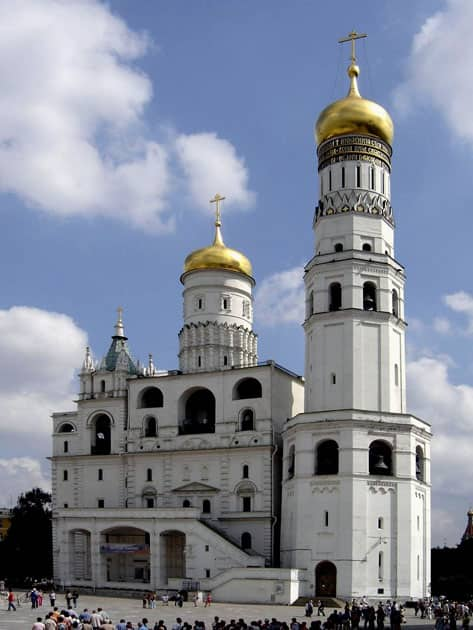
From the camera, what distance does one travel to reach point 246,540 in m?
53.1

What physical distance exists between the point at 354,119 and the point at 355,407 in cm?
1623

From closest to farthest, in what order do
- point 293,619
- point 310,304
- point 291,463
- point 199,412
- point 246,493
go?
point 293,619 < point 291,463 < point 310,304 < point 246,493 < point 199,412

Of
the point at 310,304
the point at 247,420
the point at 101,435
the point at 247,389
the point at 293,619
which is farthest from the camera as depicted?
the point at 101,435

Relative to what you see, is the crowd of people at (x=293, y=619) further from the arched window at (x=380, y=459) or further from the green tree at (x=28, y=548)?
the green tree at (x=28, y=548)

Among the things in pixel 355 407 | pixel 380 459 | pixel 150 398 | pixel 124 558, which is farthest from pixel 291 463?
pixel 124 558

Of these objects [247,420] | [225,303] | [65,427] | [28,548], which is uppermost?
[225,303]

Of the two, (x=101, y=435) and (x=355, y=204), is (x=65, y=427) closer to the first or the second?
(x=101, y=435)

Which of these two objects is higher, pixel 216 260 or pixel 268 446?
pixel 216 260

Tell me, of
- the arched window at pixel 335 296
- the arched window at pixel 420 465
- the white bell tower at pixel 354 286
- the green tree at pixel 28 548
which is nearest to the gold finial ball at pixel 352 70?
the white bell tower at pixel 354 286

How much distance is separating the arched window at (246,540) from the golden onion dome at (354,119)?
22878mm

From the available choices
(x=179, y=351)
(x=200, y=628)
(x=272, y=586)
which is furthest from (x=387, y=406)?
(x=200, y=628)

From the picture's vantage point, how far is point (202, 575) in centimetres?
4994

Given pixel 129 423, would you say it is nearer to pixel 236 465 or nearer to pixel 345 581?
pixel 236 465

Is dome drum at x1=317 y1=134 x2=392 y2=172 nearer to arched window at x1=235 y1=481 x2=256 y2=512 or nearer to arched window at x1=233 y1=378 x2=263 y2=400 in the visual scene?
arched window at x1=233 y1=378 x2=263 y2=400
